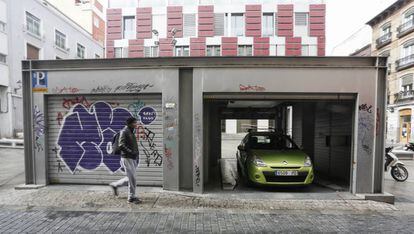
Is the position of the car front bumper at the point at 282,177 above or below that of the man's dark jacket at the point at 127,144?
below

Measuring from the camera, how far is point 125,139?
505 centimetres

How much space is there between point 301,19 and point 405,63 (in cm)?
1230

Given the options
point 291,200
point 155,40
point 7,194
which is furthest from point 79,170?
point 155,40

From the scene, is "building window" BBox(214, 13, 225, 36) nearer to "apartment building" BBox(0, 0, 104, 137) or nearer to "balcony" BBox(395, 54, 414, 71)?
"apartment building" BBox(0, 0, 104, 137)

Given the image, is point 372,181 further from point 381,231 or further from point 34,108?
point 34,108

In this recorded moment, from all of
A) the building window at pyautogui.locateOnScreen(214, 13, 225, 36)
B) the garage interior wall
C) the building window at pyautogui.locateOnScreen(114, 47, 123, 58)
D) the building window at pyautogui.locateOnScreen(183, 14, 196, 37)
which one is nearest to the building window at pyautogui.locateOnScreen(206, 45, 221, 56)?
the building window at pyautogui.locateOnScreen(214, 13, 225, 36)

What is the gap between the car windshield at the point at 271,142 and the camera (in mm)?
6917

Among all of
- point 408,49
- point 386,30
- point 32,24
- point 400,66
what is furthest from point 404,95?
point 32,24

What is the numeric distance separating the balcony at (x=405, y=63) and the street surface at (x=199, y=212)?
24914 millimetres

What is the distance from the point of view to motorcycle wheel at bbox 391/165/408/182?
7412 mm

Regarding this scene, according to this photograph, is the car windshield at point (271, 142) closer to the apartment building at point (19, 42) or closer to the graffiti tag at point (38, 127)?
the graffiti tag at point (38, 127)

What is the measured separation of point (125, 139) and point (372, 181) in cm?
574

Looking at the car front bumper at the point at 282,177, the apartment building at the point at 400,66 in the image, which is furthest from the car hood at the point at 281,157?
the apartment building at the point at 400,66

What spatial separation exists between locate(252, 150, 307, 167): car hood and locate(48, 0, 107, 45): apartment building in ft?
115
